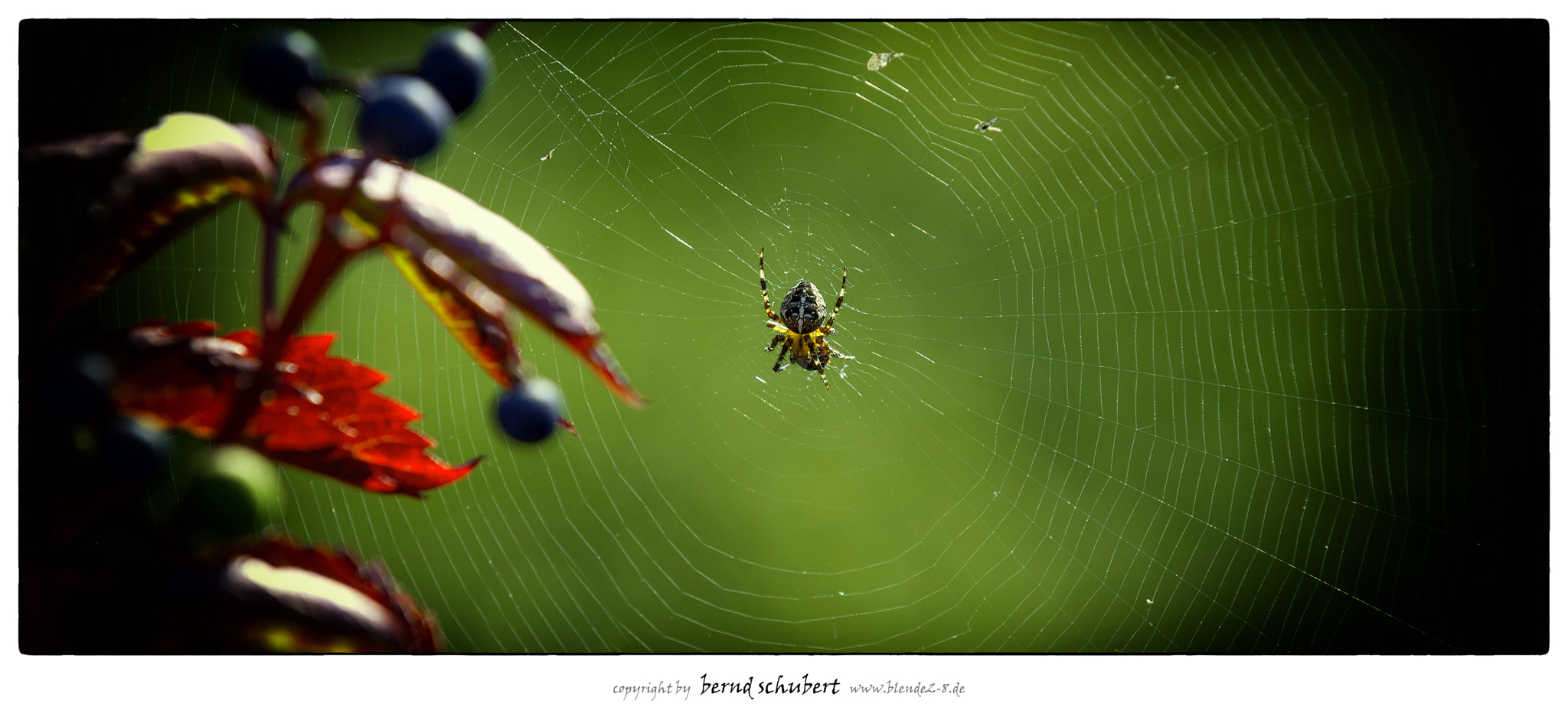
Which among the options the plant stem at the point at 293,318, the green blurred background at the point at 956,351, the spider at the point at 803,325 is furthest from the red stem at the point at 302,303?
the spider at the point at 803,325

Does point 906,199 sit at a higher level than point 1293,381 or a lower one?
higher

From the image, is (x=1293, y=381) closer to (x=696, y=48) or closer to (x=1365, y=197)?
(x=1365, y=197)

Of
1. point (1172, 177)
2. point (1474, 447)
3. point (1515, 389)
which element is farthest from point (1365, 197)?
point (1515, 389)

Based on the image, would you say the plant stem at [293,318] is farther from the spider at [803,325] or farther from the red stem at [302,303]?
the spider at [803,325]

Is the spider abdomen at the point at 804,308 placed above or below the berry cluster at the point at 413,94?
below

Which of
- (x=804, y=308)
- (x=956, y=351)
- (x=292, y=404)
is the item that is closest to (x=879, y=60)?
(x=804, y=308)

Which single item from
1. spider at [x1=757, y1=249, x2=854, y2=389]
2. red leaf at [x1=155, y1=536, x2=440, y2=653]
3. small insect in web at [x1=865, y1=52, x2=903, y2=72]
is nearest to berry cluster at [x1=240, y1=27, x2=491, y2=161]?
red leaf at [x1=155, y1=536, x2=440, y2=653]

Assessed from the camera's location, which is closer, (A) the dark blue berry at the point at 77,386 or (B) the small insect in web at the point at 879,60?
(A) the dark blue berry at the point at 77,386

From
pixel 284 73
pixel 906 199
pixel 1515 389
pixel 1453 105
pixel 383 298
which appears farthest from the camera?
pixel 906 199
